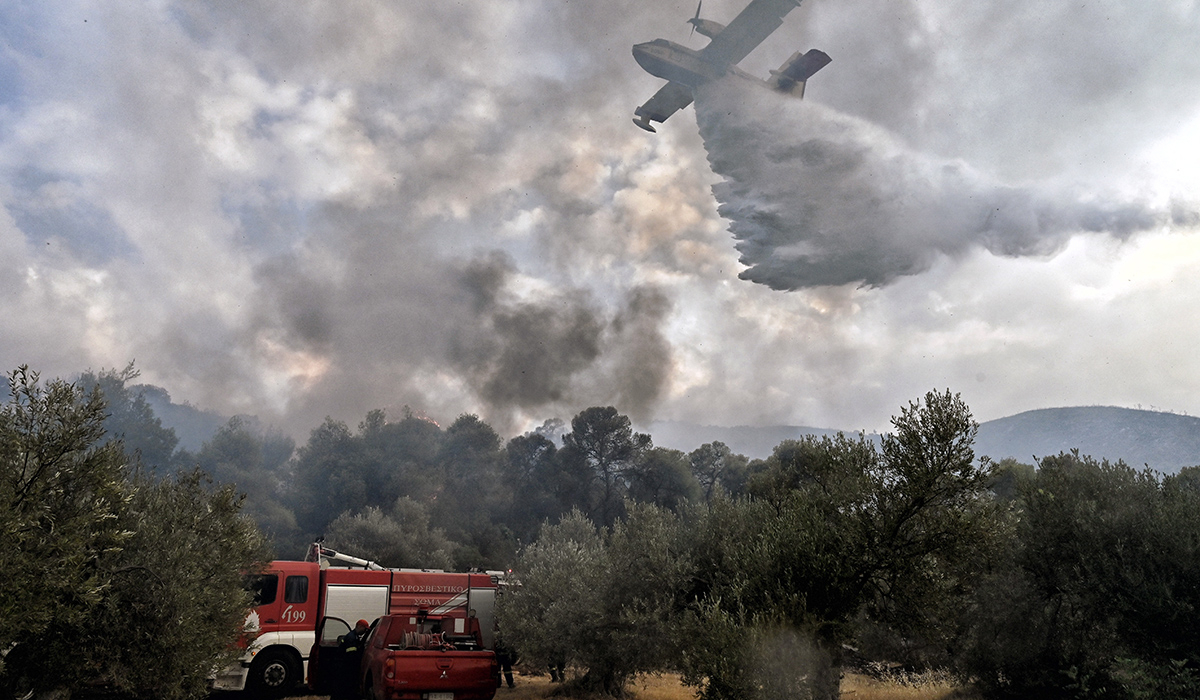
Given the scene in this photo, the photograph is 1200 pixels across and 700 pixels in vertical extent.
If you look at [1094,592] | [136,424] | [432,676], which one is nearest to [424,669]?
[432,676]

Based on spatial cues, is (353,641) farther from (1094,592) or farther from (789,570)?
(1094,592)

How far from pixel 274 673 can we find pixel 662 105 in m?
40.7

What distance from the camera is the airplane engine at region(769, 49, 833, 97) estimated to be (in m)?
42.6

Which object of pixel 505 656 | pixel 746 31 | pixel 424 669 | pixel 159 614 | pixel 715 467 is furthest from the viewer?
pixel 715 467

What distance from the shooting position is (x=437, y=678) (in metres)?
13.5

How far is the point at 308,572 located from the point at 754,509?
13.8 m

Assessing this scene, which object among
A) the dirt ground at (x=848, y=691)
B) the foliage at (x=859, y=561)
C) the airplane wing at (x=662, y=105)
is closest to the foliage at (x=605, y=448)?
the airplane wing at (x=662, y=105)

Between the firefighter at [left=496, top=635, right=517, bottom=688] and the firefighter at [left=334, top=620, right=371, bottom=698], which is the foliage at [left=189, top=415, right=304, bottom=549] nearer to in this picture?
the firefighter at [left=496, top=635, right=517, bottom=688]

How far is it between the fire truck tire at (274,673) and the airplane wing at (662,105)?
126 feet

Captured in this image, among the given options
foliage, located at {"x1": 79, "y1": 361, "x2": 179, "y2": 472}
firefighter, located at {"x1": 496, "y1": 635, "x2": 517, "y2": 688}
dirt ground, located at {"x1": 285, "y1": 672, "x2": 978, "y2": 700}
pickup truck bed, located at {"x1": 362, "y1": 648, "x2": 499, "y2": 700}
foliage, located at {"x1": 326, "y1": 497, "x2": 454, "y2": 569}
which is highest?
foliage, located at {"x1": 79, "y1": 361, "x2": 179, "y2": 472}

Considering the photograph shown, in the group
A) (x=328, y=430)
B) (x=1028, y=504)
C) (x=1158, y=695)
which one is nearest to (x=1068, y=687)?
(x=1158, y=695)

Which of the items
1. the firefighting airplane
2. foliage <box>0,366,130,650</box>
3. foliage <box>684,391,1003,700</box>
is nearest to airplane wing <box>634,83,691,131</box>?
the firefighting airplane

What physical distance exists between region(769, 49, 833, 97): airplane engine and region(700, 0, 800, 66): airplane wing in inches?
174

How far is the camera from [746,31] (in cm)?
3822
